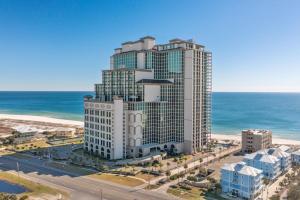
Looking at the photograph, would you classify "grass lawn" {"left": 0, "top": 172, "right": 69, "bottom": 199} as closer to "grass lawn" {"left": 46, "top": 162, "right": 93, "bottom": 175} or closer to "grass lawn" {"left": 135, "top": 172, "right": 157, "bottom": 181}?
"grass lawn" {"left": 46, "top": 162, "right": 93, "bottom": 175}

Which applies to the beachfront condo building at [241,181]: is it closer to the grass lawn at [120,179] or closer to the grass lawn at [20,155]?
the grass lawn at [120,179]

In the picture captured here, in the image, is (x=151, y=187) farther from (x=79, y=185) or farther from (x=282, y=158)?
(x=282, y=158)

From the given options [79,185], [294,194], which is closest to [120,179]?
[79,185]

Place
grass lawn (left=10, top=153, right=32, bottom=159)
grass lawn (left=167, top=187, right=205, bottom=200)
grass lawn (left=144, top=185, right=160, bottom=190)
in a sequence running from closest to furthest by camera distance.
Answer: grass lawn (left=167, top=187, right=205, bottom=200) < grass lawn (left=144, top=185, right=160, bottom=190) < grass lawn (left=10, top=153, right=32, bottom=159)

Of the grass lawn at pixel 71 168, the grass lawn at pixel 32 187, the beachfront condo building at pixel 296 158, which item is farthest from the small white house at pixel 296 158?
the grass lawn at pixel 32 187

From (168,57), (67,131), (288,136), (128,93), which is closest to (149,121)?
(128,93)

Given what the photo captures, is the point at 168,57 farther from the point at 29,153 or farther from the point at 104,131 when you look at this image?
the point at 29,153

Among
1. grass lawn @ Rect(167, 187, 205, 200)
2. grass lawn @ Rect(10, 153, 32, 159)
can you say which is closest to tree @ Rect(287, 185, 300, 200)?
grass lawn @ Rect(167, 187, 205, 200)
